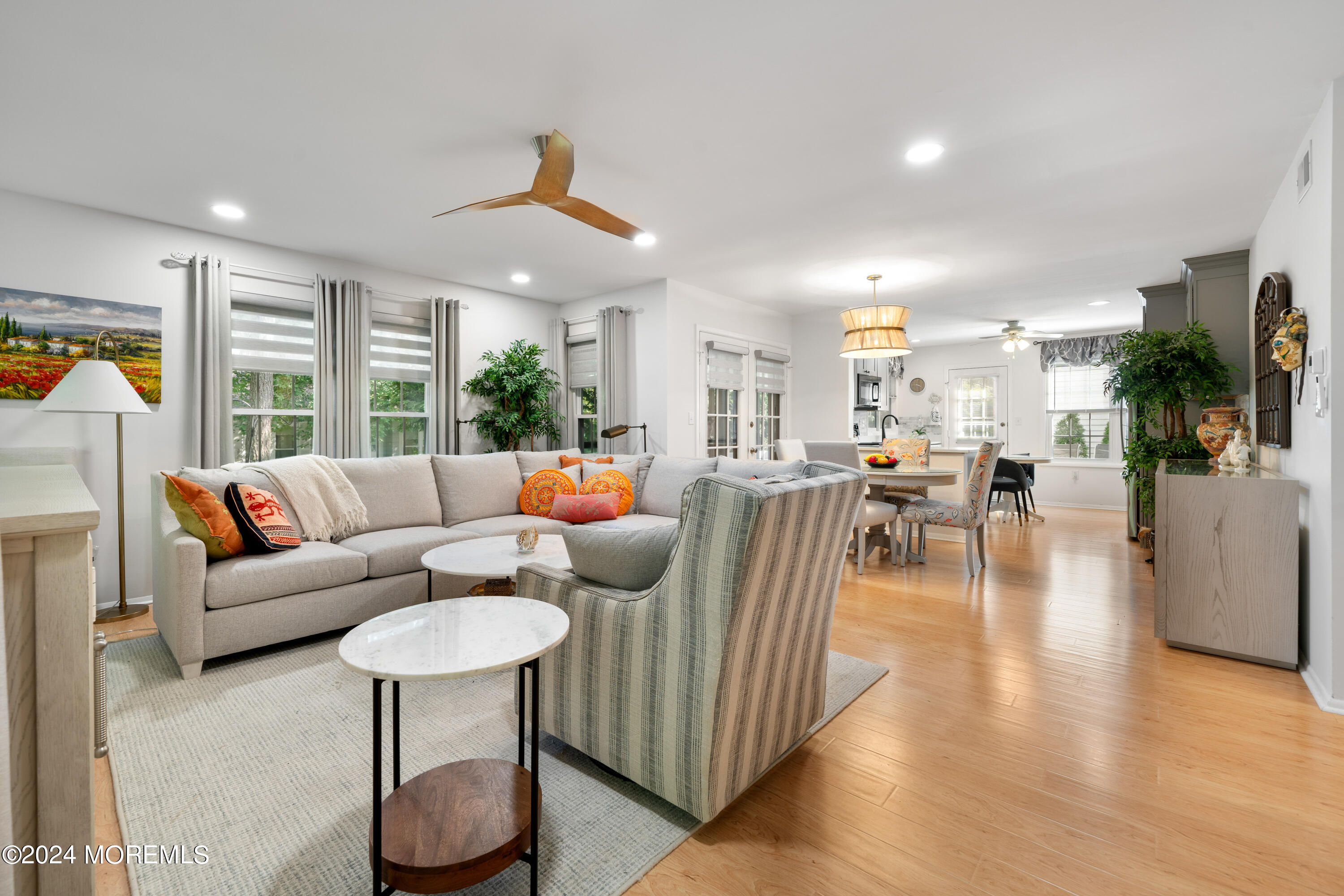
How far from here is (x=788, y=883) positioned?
1.40 metres

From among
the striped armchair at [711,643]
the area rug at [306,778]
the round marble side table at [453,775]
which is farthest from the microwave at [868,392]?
the round marble side table at [453,775]

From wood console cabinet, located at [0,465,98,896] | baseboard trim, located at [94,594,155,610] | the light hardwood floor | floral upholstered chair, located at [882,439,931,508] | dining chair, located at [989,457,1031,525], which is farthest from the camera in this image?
dining chair, located at [989,457,1031,525]

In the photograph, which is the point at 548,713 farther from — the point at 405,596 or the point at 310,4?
the point at 310,4

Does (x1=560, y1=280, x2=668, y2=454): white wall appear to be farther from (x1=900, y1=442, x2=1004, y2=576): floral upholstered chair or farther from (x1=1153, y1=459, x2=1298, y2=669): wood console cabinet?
(x1=1153, y1=459, x2=1298, y2=669): wood console cabinet

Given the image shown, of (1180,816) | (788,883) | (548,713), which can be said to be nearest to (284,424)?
(548,713)

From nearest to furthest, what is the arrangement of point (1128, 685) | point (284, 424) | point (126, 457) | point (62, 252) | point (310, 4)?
1. point (310, 4)
2. point (1128, 685)
3. point (62, 252)
4. point (126, 457)
5. point (284, 424)

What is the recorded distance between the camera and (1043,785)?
1.76 metres

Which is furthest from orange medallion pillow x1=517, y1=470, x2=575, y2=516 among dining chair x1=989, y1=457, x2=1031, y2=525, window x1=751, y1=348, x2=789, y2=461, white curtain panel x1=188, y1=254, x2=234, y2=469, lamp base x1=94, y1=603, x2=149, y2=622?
dining chair x1=989, y1=457, x2=1031, y2=525

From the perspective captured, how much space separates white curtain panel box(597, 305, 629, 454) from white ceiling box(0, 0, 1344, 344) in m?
1.46

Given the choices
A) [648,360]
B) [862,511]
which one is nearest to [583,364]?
[648,360]

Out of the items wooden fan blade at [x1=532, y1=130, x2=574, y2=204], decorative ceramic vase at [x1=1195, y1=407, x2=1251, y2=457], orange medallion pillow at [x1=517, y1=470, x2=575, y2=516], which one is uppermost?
wooden fan blade at [x1=532, y1=130, x2=574, y2=204]

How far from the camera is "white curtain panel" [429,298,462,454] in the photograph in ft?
16.8

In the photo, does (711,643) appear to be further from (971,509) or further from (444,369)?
(444,369)

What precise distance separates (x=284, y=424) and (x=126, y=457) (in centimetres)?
93
